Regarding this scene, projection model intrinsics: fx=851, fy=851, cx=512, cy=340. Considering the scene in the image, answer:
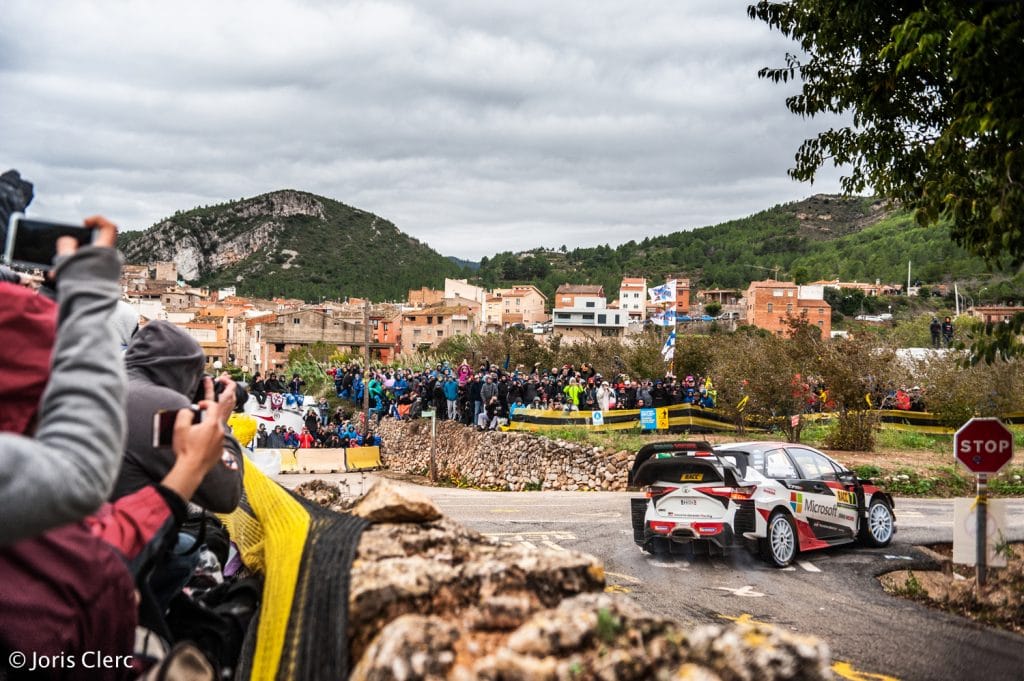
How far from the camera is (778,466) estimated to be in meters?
13.0

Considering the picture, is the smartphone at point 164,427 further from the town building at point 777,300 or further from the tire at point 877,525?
the town building at point 777,300

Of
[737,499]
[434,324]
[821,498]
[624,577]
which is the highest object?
[434,324]

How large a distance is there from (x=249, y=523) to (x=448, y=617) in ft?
8.53

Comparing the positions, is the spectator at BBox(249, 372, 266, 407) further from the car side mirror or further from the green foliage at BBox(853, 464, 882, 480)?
the car side mirror

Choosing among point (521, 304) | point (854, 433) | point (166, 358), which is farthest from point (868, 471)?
point (521, 304)

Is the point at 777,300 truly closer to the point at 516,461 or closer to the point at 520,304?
the point at 520,304

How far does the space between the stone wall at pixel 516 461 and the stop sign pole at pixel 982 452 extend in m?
16.5

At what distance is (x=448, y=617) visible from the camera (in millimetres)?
3338

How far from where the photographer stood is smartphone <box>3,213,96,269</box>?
8.00 ft

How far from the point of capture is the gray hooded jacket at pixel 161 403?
11.7 ft

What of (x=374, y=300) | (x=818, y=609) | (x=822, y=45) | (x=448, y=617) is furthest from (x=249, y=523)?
(x=374, y=300)

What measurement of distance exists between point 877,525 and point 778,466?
252 centimetres

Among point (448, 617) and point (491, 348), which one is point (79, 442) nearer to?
point (448, 617)

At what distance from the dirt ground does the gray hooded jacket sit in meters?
8.55
